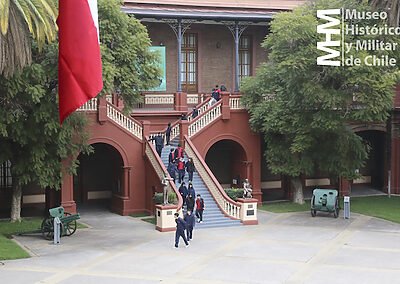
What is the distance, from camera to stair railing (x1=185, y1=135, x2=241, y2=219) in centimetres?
2730

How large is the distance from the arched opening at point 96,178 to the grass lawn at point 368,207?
836 cm

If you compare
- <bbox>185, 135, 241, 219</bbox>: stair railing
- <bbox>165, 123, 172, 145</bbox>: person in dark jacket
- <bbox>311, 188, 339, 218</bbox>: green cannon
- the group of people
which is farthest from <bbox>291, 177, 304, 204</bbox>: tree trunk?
the group of people

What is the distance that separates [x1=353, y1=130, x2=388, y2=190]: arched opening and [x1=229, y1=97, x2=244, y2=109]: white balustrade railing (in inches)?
404

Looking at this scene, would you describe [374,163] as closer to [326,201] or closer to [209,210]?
[326,201]

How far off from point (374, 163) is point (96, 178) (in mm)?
18046

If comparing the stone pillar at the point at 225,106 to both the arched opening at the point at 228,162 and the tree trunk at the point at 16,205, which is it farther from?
the tree trunk at the point at 16,205

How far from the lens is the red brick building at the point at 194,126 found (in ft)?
99.1

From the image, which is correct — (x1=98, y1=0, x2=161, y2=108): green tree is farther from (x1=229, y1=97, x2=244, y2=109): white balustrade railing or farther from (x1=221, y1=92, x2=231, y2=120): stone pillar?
(x1=229, y1=97, x2=244, y2=109): white balustrade railing

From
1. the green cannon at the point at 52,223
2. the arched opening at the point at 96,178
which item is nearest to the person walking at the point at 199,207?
the green cannon at the point at 52,223

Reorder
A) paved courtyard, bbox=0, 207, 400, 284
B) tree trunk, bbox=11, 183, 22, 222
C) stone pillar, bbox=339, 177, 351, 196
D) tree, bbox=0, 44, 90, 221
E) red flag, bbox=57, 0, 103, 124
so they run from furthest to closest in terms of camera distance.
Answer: stone pillar, bbox=339, 177, 351, 196, tree trunk, bbox=11, 183, 22, 222, tree, bbox=0, 44, 90, 221, paved courtyard, bbox=0, 207, 400, 284, red flag, bbox=57, 0, 103, 124

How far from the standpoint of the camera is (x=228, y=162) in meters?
36.3

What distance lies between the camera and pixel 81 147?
89.1 ft

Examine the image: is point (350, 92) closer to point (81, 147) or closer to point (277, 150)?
point (277, 150)

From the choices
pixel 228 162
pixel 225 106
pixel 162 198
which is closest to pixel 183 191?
pixel 162 198
